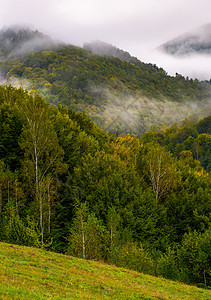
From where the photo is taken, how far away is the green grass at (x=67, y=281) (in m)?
11.2

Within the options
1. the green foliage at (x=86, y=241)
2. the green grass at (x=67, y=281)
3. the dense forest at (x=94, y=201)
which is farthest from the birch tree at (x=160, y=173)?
the green grass at (x=67, y=281)

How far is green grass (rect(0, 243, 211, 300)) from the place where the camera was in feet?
36.7

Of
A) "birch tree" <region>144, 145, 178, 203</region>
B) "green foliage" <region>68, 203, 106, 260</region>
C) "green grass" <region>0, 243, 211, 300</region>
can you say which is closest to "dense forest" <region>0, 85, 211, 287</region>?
"green foliage" <region>68, 203, 106, 260</region>

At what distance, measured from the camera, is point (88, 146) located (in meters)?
52.2

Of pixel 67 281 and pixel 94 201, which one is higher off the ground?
pixel 67 281

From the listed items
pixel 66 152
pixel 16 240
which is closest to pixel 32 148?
pixel 66 152

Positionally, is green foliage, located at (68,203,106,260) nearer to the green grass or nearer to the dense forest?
the dense forest

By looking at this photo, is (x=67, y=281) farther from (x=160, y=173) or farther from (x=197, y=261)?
(x=160, y=173)

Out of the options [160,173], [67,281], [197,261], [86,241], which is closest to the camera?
[67,281]

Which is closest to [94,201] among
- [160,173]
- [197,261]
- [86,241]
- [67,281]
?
[86,241]

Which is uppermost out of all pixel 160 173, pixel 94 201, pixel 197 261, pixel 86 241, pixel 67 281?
pixel 160 173

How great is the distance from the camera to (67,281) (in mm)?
14984

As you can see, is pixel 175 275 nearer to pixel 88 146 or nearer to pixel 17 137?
pixel 88 146

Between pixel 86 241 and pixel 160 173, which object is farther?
pixel 160 173
